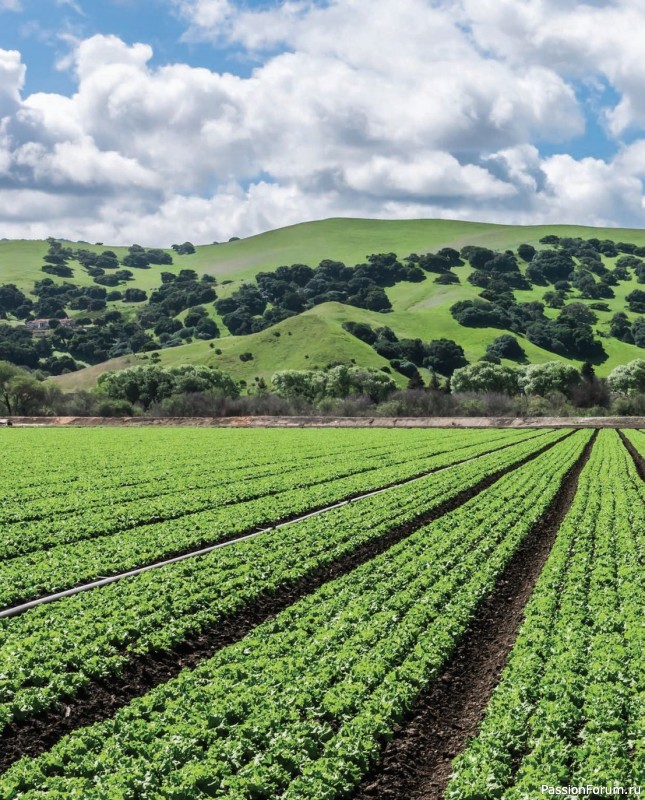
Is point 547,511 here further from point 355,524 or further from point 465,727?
point 465,727

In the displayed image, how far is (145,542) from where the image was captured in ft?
80.6

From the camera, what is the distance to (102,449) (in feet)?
213

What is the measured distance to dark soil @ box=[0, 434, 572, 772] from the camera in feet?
38.6

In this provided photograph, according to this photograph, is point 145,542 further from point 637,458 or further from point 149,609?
point 637,458

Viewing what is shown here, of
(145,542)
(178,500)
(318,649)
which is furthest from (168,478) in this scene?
(318,649)

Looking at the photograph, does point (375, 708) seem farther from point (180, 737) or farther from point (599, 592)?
point (599, 592)

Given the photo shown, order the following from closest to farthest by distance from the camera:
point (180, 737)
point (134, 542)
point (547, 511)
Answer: point (180, 737)
point (134, 542)
point (547, 511)

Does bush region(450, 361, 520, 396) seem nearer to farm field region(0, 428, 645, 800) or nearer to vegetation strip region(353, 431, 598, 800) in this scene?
farm field region(0, 428, 645, 800)

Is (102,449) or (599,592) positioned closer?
(599,592)

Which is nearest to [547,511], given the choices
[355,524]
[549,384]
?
[355,524]

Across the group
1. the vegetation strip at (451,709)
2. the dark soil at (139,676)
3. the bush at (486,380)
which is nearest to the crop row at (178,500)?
the dark soil at (139,676)

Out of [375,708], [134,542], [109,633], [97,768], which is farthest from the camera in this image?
[134,542]

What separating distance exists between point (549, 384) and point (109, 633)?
159795 mm

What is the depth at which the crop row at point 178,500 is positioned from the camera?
1006 inches
